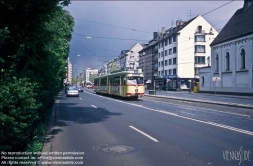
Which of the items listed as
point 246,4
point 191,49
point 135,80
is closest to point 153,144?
point 135,80

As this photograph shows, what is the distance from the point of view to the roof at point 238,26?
4497 centimetres

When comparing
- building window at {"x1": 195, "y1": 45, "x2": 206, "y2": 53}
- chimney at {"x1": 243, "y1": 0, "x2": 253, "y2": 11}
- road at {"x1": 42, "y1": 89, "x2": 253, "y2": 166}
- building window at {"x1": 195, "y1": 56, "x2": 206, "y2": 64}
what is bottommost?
road at {"x1": 42, "y1": 89, "x2": 253, "y2": 166}

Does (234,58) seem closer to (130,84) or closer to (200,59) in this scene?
(200,59)

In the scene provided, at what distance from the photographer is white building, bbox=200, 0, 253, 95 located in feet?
142

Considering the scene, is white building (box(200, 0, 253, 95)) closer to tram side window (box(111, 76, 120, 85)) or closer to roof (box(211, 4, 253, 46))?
roof (box(211, 4, 253, 46))

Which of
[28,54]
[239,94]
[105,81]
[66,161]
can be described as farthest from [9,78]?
[239,94]


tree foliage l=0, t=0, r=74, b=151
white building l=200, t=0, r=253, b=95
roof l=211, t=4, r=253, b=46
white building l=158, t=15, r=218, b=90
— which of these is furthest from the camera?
white building l=158, t=15, r=218, b=90

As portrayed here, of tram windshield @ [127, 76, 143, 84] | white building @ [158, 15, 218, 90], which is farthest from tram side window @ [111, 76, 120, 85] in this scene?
white building @ [158, 15, 218, 90]

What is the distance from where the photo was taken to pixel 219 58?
171 ft

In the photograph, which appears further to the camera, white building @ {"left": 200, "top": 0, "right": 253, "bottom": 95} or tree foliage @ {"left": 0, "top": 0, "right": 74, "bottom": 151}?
white building @ {"left": 200, "top": 0, "right": 253, "bottom": 95}

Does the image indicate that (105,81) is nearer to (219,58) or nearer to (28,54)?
(219,58)

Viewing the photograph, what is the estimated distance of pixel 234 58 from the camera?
4697 cm

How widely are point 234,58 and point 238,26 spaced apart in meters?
5.95

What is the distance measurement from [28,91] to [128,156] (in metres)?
2.95
